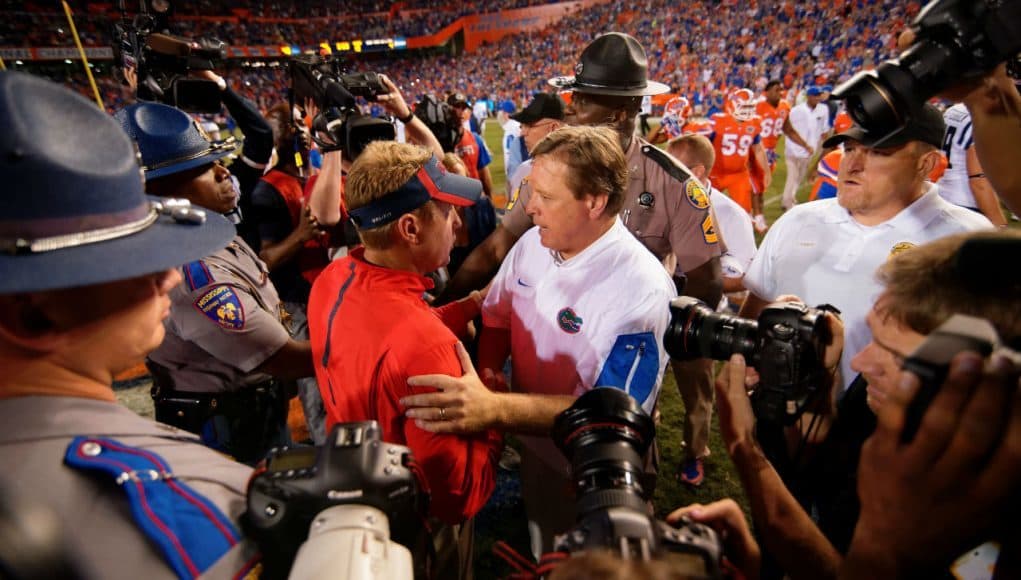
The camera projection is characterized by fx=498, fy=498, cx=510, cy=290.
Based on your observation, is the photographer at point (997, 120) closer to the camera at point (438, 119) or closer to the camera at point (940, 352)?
the camera at point (940, 352)

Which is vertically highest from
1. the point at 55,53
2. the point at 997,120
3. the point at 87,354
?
the point at 997,120

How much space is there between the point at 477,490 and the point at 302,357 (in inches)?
41.8

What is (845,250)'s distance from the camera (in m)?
2.37

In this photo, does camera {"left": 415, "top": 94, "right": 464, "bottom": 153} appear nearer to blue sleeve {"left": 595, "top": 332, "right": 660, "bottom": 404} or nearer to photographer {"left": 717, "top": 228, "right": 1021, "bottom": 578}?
blue sleeve {"left": 595, "top": 332, "right": 660, "bottom": 404}

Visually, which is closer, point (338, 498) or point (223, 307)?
point (338, 498)

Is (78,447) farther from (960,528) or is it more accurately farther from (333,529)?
(960,528)

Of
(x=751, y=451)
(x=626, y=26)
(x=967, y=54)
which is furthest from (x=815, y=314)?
(x=626, y=26)

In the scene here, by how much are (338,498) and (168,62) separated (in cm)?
367

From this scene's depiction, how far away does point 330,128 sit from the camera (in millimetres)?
3088

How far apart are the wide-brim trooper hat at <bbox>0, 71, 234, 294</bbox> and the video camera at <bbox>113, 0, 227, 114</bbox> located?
269cm

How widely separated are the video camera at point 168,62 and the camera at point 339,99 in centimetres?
54

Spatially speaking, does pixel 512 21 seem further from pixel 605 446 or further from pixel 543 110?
→ pixel 605 446

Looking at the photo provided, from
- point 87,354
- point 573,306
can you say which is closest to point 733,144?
point 573,306

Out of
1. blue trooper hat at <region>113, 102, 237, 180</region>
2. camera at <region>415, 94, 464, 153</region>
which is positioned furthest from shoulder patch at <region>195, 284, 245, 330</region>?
camera at <region>415, 94, 464, 153</region>
